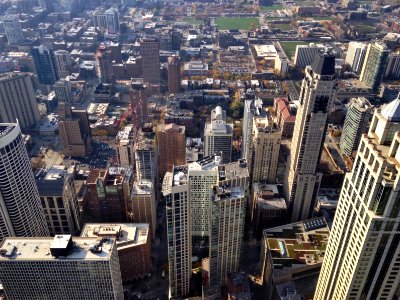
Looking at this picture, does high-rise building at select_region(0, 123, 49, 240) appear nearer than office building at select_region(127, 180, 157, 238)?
Yes

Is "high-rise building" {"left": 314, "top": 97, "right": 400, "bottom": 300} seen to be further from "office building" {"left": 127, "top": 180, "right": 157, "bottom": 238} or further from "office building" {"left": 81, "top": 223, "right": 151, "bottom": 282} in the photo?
"office building" {"left": 127, "top": 180, "right": 157, "bottom": 238}

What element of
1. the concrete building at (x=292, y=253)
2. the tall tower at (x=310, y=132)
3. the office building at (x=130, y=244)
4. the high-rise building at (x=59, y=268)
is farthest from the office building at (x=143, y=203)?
the tall tower at (x=310, y=132)

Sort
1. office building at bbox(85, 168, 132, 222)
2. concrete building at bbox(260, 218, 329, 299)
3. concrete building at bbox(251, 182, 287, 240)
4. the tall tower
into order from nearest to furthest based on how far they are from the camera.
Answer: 1. concrete building at bbox(260, 218, 329, 299)
2. the tall tower
3. office building at bbox(85, 168, 132, 222)
4. concrete building at bbox(251, 182, 287, 240)

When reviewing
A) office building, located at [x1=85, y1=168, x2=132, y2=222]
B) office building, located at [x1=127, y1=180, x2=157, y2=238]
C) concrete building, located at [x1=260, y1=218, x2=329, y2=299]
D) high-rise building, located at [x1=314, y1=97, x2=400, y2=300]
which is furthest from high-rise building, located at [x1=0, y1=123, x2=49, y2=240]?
high-rise building, located at [x1=314, y1=97, x2=400, y2=300]

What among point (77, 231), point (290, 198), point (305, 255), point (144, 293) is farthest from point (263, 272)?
point (77, 231)

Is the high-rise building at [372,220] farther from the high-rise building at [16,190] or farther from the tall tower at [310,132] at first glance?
the high-rise building at [16,190]

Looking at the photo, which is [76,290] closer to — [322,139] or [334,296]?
[334,296]
